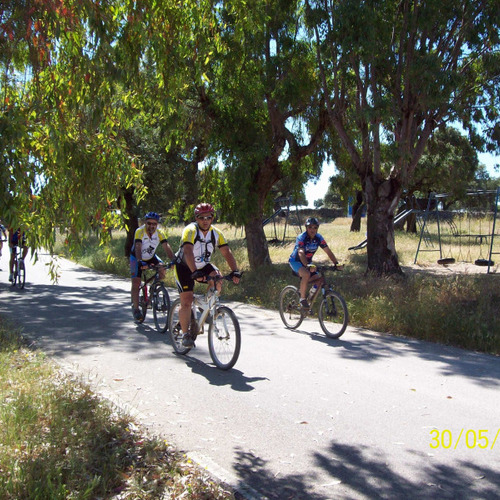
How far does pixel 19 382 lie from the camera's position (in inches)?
231

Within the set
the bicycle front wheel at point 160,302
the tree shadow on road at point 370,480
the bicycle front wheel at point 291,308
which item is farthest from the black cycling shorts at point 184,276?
the tree shadow on road at point 370,480

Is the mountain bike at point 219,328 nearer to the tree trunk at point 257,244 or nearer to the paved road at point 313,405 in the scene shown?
the paved road at point 313,405

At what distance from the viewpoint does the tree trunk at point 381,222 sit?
49.8 ft

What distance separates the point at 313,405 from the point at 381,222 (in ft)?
34.0

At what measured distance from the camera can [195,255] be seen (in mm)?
7363

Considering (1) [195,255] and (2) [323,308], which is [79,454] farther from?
(2) [323,308]

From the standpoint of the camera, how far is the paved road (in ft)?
13.5

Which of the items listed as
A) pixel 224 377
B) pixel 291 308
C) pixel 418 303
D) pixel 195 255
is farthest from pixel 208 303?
pixel 418 303

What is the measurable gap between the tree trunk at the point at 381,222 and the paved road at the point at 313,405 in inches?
240

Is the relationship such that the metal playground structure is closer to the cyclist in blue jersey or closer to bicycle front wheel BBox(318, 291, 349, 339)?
the cyclist in blue jersey

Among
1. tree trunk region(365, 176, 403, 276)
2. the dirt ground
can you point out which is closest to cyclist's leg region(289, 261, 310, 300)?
tree trunk region(365, 176, 403, 276)

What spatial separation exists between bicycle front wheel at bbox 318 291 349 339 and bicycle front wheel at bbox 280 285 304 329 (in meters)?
0.49

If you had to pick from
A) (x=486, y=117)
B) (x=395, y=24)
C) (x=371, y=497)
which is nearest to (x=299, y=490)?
(x=371, y=497)

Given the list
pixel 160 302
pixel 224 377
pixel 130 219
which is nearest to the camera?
pixel 224 377
